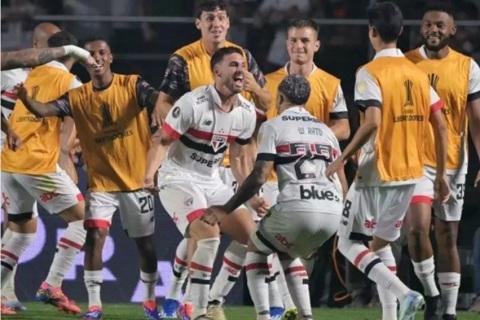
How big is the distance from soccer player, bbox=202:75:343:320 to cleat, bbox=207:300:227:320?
2.16 feet

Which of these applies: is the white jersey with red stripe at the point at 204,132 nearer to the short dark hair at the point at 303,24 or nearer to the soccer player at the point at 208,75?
the soccer player at the point at 208,75

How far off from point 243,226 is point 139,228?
1405mm

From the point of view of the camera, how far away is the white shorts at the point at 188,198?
34.9 feet

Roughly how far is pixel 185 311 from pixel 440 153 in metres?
2.19

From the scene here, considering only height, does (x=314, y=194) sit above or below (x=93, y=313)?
above

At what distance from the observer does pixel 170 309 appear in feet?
39.5

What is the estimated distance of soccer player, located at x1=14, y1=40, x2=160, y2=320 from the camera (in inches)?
466

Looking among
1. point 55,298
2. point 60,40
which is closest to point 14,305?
point 55,298

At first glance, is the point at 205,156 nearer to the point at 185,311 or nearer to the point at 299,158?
the point at 299,158

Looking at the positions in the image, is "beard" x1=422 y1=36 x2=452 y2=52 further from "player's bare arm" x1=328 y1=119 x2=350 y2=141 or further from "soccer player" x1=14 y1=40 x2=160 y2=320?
"soccer player" x1=14 y1=40 x2=160 y2=320

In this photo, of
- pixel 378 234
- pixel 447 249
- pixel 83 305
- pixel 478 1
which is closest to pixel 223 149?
pixel 378 234

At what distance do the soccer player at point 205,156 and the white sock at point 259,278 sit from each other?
0.30 metres

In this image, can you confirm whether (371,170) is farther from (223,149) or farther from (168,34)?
(168,34)

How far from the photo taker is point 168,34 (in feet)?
46.9
